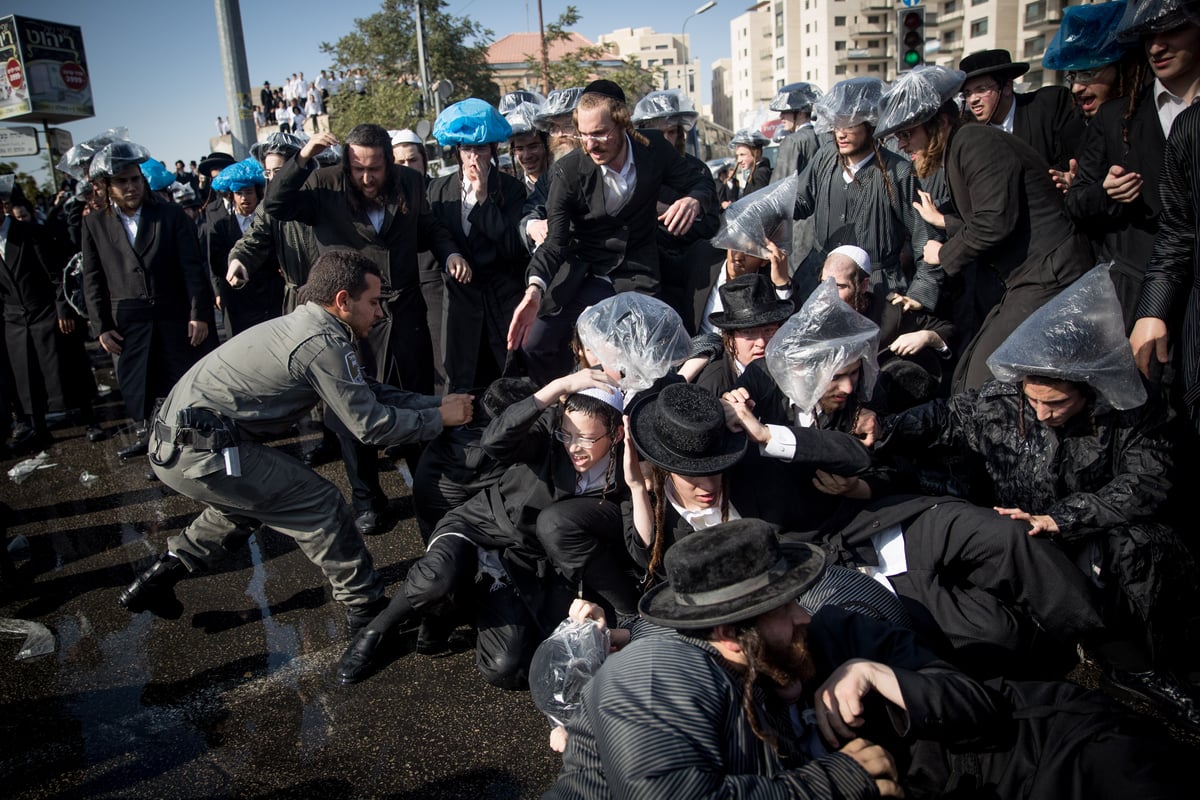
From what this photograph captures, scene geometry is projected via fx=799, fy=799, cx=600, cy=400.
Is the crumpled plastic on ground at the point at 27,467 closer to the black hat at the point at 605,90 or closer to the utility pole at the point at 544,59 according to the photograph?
the black hat at the point at 605,90

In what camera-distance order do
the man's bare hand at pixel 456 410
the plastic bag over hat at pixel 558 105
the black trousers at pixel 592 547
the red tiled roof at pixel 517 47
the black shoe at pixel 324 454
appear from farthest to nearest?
1. the red tiled roof at pixel 517 47
2. the black shoe at pixel 324 454
3. the plastic bag over hat at pixel 558 105
4. the man's bare hand at pixel 456 410
5. the black trousers at pixel 592 547

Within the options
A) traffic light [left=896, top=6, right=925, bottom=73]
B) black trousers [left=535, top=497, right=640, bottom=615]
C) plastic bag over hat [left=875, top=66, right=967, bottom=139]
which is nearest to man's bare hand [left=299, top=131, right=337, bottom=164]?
black trousers [left=535, top=497, right=640, bottom=615]

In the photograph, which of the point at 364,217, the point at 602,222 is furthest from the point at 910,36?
the point at 364,217

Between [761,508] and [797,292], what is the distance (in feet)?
5.15

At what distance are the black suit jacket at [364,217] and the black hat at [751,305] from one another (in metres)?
2.16

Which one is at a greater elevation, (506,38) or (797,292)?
(506,38)

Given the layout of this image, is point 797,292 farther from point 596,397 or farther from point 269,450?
point 269,450

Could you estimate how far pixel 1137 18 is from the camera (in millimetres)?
2965

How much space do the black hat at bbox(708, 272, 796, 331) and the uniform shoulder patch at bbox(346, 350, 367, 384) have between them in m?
1.51

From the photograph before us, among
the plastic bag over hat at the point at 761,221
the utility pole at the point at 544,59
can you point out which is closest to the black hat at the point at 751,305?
the plastic bag over hat at the point at 761,221

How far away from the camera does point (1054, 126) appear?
4.81 meters

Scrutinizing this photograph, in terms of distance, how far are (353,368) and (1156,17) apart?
331 cm

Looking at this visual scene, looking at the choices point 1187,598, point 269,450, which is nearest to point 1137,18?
point 1187,598

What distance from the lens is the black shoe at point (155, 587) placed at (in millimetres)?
3531
